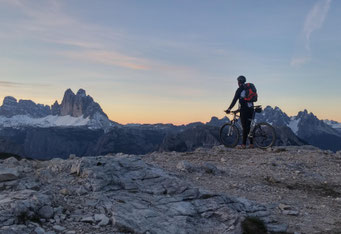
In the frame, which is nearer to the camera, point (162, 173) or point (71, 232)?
point (71, 232)

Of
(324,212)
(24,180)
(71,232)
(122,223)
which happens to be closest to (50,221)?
(71,232)

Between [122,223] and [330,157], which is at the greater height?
[330,157]

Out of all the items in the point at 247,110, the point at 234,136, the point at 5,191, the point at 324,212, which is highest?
the point at 247,110

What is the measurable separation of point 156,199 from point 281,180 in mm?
6367

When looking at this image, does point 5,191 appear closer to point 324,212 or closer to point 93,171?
point 93,171

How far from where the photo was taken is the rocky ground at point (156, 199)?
7473 mm

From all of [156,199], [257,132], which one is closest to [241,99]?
[257,132]

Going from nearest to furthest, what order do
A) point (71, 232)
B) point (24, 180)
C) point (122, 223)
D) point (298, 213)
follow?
point (71, 232)
point (122, 223)
point (24, 180)
point (298, 213)

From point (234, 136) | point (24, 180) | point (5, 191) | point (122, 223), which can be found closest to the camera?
point (122, 223)

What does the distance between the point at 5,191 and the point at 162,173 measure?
16.1 ft

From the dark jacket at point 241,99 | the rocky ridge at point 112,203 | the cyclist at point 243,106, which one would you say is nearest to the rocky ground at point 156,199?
the rocky ridge at point 112,203

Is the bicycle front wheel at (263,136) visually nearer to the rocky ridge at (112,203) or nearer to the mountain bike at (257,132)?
the mountain bike at (257,132)

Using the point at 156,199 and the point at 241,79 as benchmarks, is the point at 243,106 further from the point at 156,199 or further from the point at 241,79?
the point at 156,199

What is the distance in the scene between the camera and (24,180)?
9.08 m
